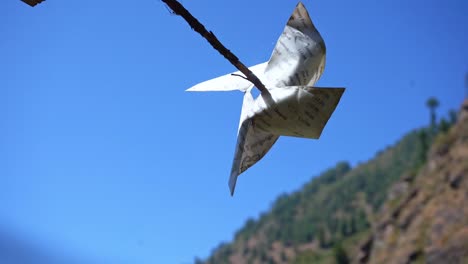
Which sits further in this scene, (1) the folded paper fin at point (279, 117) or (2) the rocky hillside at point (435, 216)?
(2) the rocky hillside at point (435, 216)

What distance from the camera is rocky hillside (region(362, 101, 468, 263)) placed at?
1905 cm

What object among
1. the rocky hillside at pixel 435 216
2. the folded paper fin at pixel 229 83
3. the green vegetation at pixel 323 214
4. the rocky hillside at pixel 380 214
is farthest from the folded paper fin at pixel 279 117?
the green vegetation at pixel 323 214

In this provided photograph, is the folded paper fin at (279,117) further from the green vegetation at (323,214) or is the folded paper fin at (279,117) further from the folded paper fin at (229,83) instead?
the green vegetation at (323,214)

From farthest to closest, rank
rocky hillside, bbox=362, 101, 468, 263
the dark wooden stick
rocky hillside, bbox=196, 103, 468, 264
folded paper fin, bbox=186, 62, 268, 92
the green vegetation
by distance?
the green vegetation
rocky hillside, bbox=196, 103, 468, 264
rocky hillside, bbox=362, 101, 468, 263
folded paper fin, bbox=186, 62, 268, 92
the dark wooden stick

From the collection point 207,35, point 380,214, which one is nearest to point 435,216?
point 380,214

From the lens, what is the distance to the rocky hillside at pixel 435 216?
62.5 feet

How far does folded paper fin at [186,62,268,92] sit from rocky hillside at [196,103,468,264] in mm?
18558

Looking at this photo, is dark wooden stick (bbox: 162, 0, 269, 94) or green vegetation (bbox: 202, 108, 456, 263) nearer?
dark wooden stick (bbox: 162, 0, 269, 94)

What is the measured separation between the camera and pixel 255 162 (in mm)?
861

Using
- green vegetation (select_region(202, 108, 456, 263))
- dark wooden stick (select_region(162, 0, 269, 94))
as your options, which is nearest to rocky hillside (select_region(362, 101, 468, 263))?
dark wooden stick (select_region(162, 0, 269, 94))

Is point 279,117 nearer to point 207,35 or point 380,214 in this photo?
point 207,35

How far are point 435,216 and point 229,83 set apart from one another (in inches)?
945

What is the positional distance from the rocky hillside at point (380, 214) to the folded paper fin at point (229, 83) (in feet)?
60.9

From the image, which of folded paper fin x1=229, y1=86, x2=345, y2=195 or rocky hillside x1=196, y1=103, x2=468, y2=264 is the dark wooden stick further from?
rocky hillside x1=196, y1=103, x2=468, y2=264
